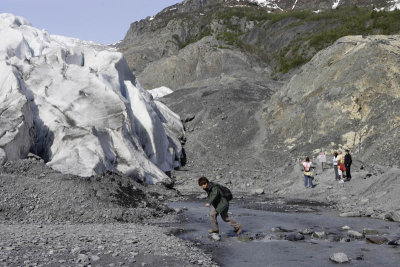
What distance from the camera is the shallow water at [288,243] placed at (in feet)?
36.6

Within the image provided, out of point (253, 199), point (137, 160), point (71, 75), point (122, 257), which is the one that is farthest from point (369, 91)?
point (122, 257)

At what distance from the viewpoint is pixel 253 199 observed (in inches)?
1005

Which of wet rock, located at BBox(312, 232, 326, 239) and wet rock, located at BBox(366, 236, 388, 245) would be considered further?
wet rock, located at BBox(312, 232, 326, 239)

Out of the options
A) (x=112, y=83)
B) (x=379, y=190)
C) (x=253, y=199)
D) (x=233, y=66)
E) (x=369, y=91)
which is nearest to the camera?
(x=379, y=190)

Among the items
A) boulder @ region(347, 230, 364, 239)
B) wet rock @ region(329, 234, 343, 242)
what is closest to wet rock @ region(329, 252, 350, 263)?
wet rock @ region(329, 234, 343, 242)

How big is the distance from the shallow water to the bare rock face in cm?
1486

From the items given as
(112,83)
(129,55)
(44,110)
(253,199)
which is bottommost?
(253,199)

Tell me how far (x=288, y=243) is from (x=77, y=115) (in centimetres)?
1891

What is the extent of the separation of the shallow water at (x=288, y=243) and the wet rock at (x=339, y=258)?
0.16 metres

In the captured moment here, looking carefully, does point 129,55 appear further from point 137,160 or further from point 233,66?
point 137,160

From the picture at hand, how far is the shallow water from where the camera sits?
439 inches

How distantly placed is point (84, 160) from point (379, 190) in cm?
1418

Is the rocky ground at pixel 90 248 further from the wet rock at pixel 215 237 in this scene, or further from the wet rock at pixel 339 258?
the wet rock at pixel 339 258

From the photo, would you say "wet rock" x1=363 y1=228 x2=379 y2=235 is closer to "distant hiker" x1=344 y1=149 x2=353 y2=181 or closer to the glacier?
"distant hiker" x1=344 y1=149 x2=353 y2=181
